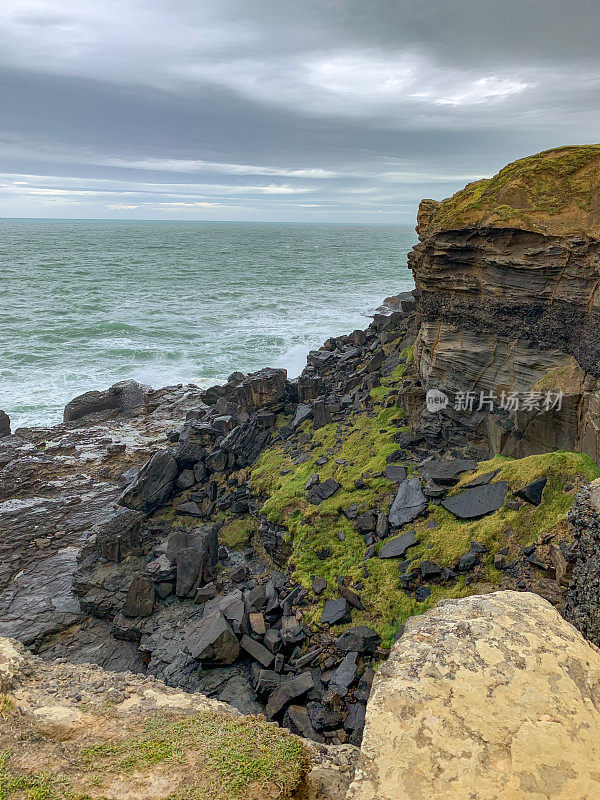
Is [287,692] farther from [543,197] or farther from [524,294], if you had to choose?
[543,197]

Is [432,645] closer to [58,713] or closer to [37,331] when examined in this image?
[58,713]

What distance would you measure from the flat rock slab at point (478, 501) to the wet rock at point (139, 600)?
8703 millimetres

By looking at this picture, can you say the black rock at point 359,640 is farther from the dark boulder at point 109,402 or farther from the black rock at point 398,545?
the dark boulder at point 109,402

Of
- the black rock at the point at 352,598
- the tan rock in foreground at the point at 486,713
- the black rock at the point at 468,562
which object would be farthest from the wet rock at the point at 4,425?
the tan rock in foreground at the point at 486,713

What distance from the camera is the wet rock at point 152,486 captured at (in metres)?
18.8

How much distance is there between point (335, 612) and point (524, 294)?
9.74m

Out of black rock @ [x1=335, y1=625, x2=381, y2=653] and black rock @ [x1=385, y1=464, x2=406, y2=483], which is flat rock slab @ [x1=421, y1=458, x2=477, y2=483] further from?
black rock @ [x1=335, y1=625, x2=381, y2=653]

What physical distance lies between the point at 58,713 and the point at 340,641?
639 centimetres

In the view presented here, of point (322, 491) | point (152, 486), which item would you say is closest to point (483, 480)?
point (322, 491)

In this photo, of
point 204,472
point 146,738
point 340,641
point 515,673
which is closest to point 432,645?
point 515,673

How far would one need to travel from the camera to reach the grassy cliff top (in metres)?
12.5

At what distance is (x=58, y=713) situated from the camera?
620 cm

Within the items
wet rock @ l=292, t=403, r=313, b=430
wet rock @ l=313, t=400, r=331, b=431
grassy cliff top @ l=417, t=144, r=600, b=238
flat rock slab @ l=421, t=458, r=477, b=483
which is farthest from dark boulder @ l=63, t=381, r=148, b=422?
grassy cliff top @ l=417, t=144, r=600, b=238

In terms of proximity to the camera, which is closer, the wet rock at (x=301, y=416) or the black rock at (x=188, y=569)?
the black rock at (x=188, y=569)
